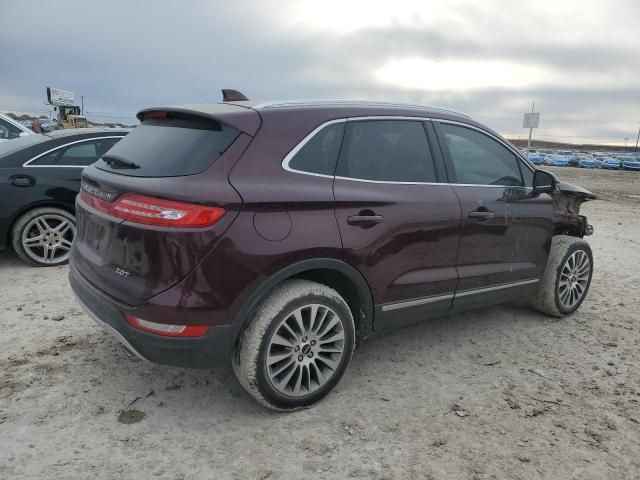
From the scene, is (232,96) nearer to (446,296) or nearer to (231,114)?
(231,114)

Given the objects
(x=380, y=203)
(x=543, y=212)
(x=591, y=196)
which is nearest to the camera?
(x=380, y=203)

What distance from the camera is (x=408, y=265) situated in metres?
3.29

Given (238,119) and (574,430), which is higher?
(238,119)

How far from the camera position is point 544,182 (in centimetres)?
421

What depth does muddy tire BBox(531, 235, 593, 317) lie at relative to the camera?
4.49 meters

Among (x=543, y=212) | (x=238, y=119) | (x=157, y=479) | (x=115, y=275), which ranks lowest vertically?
(x=157, y=479)

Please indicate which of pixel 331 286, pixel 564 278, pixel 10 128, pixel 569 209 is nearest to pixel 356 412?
pixel 331 286

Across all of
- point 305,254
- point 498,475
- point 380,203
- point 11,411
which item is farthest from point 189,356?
point 498,475

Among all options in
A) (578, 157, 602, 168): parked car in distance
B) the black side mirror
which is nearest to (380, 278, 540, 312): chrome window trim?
the black side mirror

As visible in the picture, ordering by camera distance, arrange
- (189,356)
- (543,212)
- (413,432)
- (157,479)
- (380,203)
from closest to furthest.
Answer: (157,479)
(189,356)
(413,432)
(380,203)
(543,212)

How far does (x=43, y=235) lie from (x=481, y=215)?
457cm

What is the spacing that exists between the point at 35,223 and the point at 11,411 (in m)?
3.17

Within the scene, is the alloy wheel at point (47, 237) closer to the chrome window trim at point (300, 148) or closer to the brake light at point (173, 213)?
the brake light at point (173, 213)

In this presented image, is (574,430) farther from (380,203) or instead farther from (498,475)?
(380,203)
